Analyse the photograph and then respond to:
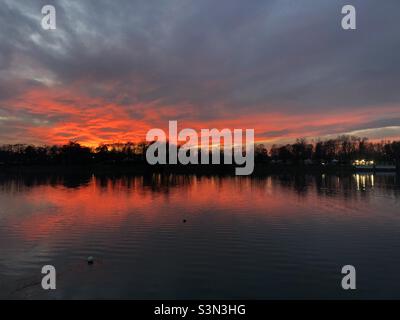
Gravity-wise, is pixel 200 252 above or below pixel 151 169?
below

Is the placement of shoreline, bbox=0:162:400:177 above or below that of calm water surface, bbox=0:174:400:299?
above

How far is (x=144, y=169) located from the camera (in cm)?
17850

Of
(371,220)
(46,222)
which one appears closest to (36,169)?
(46,222)

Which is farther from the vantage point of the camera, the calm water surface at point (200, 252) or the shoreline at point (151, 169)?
the shoreline at point (151, 169)

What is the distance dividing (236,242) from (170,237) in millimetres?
4989

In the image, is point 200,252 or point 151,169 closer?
point 200,252

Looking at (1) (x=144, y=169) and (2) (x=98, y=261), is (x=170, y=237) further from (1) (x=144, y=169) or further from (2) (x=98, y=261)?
(1) (x=144, y=169)

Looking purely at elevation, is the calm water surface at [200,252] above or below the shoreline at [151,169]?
below

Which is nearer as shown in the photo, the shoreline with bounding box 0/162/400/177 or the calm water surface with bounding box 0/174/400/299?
the calm water surface with bounding box 0/174/400/299
